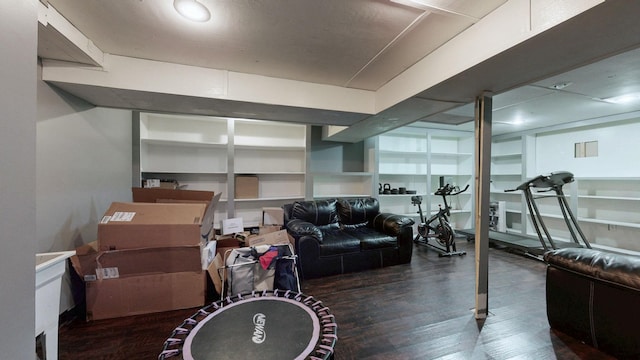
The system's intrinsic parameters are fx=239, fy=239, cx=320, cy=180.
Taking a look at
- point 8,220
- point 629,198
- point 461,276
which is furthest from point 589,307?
point 629,198

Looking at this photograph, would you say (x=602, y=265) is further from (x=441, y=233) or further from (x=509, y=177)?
(x=509, y=177)

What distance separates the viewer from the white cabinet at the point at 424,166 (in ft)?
16.4

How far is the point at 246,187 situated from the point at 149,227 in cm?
188

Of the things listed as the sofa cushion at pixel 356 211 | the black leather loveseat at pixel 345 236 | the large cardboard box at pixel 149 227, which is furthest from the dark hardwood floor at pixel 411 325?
the sofa cushion at pixel 356 211

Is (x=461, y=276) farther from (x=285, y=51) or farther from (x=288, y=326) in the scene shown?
(x=285, y=51)

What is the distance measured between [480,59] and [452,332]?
6.76 feet

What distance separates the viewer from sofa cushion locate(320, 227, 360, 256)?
302 centimetres

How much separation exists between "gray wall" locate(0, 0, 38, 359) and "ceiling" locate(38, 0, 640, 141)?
929 mm

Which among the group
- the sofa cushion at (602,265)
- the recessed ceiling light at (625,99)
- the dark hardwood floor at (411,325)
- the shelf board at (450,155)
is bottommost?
the dark hardwood floor at (411,325)

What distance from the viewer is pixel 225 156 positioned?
4.07m

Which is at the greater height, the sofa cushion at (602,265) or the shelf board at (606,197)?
the shelf board at (606,197)

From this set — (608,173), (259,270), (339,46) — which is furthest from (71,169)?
(608,173)

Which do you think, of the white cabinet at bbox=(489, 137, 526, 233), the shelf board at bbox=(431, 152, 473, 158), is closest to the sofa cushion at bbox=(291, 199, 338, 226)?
the shelf board at bbox=(431, 152, 473, 158)

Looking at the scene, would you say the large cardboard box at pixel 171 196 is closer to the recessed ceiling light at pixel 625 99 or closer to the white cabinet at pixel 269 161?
the white cabinet at pixel 269 161
